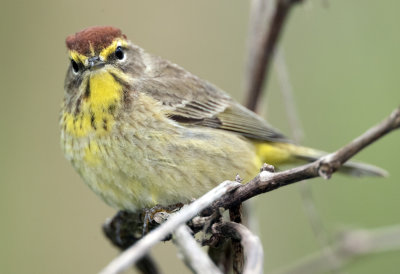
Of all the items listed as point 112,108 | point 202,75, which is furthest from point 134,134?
point 202,75

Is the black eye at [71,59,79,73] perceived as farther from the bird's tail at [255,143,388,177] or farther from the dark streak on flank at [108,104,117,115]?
the bird's tail at [255,143,388,177]

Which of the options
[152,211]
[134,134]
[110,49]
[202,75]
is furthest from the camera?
[202,75]

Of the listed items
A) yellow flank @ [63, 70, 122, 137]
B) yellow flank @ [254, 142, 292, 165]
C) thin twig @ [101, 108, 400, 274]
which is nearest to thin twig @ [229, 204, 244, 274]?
thin twig @ [101, 108, 400, 274]

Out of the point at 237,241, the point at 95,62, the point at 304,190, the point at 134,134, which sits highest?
the point at 95,62

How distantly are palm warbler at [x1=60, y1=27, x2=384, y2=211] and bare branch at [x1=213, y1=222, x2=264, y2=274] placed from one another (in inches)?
61.1


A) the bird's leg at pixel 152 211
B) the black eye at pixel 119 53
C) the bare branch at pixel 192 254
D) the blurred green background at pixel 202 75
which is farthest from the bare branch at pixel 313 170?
the blurred green background at pixel 202 75

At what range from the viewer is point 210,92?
15.4 ft

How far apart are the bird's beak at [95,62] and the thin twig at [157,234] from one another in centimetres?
188

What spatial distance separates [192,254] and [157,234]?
0.42 ft

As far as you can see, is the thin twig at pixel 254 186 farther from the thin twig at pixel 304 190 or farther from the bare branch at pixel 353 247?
the thin twig at pixel 304 190

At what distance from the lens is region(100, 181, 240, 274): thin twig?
1.76 meters

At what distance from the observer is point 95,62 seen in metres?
3.80

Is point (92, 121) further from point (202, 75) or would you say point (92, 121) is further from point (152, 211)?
point (202, 75)

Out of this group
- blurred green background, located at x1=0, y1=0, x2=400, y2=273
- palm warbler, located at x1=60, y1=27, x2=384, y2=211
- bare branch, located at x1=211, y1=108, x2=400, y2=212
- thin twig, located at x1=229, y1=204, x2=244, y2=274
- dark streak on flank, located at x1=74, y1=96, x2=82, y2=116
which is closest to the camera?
bare branch, located at x1=211, y1=108, x2=400, y2=212
